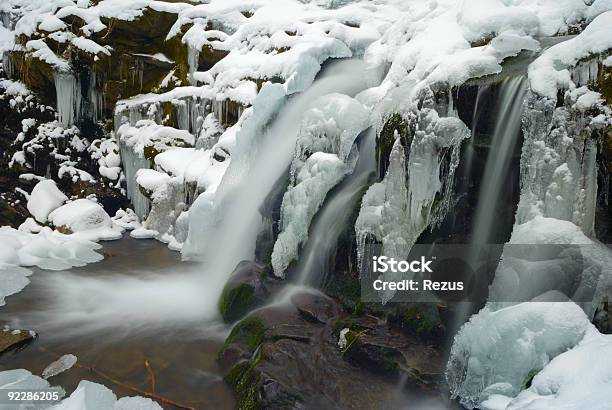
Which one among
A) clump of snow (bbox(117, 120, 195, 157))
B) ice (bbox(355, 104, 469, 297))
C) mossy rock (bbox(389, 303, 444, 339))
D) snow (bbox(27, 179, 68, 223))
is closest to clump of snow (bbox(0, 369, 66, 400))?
mossy rock (bbox(389, 303, 444, 339))

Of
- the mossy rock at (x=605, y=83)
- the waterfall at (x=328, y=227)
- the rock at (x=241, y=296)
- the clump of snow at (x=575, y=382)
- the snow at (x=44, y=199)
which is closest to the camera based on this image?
the clump of snow at (x=575, y=382)

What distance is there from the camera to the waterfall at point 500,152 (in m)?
4.79

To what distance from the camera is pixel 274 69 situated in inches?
419

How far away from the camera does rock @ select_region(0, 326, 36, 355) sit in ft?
18.4

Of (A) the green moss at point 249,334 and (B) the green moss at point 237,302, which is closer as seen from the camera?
(A) the green moss at point 249,334

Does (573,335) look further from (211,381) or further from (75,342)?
(75,342)

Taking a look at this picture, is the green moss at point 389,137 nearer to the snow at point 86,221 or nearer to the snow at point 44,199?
the snow at point 86,221

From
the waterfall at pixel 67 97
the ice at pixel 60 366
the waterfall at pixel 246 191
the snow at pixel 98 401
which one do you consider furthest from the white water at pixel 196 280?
the waterfall at pixel 67 97

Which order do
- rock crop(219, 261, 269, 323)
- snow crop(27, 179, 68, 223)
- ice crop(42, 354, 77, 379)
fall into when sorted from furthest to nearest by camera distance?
snow crop(27, 179, 68, 223) < rock crop(219, 261, 269, 323) < ice crop(42, 354, 77, 379)

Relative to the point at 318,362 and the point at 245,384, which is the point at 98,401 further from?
the point at 318,362

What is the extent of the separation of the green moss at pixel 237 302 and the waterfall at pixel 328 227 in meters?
0.78

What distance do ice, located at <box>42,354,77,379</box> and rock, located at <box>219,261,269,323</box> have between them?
206cm

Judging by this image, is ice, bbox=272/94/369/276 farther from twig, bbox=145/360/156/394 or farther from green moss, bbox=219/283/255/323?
twig, bbox=145/360/156/394

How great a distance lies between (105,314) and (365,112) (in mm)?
5304
